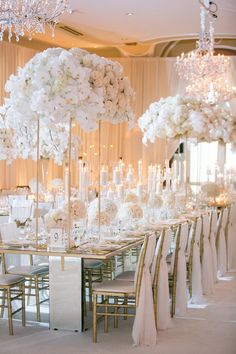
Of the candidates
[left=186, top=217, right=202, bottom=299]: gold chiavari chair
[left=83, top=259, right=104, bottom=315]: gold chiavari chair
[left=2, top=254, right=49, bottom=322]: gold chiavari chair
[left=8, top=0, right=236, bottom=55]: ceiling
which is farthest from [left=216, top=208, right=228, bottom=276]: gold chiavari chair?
[left=8, top=0, right=236, bottom=55]: ceiling

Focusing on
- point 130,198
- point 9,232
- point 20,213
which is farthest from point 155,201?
point 9,232

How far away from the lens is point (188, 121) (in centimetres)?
924

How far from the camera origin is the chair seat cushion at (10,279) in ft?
19.5

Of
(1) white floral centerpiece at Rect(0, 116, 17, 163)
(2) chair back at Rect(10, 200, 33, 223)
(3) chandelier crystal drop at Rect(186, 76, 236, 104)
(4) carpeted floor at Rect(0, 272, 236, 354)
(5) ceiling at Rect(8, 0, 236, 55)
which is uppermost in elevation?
(5) ceiling at Rect(8, 0, 236, 55)

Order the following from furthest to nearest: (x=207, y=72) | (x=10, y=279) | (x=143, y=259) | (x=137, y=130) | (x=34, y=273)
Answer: (x=137, y=130) → (x=207, y=72) → (x=34, y=273) → (x=10, y=279) → (x=143, y=259)

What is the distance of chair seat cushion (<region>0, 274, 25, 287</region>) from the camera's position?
5930 mm

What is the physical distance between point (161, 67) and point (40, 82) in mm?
12283

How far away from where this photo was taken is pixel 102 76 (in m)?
5.63

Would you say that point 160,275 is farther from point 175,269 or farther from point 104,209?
point 104,209

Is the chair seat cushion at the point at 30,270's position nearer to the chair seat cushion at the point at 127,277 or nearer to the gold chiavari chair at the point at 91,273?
the gold chiavari chair at the point at 91,273

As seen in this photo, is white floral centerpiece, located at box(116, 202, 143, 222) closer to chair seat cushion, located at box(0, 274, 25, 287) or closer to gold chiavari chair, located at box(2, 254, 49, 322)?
gold chiavari chair, located at box(2, 254, 49, 322)

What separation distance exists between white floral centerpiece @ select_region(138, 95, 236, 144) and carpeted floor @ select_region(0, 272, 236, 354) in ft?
10.8

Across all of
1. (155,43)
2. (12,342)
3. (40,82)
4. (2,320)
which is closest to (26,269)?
(2,320)

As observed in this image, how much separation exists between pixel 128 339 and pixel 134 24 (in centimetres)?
939
